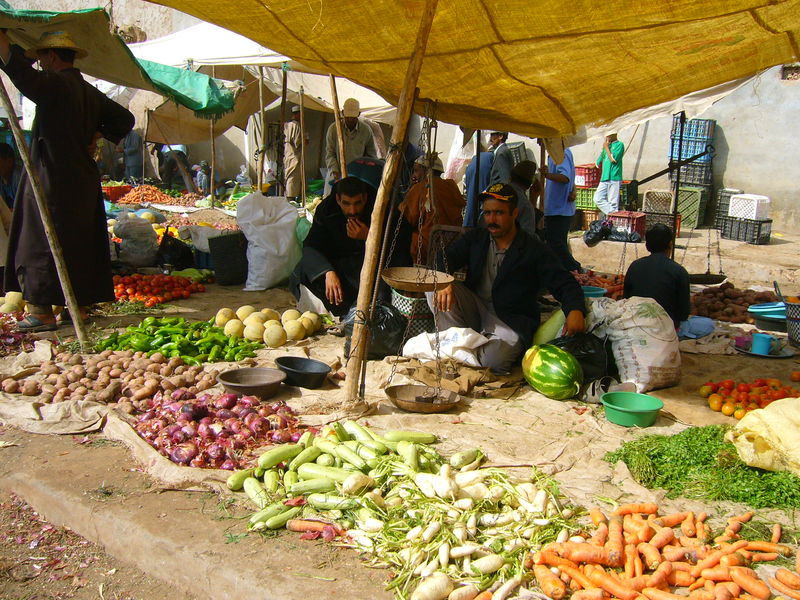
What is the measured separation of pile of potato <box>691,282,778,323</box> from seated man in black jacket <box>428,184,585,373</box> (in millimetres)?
2662

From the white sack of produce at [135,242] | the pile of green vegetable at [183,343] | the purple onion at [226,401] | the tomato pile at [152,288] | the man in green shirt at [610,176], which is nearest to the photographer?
the purple onion at [226,401]

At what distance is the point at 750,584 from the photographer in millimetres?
2365

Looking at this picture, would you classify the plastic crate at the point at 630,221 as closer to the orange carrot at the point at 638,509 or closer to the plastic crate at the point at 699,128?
the plastic crate at the point at 699,128

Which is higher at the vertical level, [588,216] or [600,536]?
[588,216]

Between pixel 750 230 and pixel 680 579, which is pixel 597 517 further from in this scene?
pixel 750 230

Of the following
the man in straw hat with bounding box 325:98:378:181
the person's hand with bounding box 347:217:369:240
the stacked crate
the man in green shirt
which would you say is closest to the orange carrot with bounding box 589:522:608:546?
the person's hand with bounding box 347:217:369:240

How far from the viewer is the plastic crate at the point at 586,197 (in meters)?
12.3

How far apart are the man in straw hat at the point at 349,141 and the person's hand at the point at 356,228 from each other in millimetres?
3492

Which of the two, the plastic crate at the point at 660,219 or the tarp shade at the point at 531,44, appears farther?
the plastic crate at the point at 660,219

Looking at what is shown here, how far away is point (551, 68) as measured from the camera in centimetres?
463

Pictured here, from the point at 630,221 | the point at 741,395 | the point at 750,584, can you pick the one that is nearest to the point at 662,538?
the point at 750,584

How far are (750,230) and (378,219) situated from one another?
8.62 m

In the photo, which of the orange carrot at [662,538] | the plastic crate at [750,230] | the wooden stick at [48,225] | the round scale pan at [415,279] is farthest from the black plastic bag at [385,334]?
the plastic crate at [750,230]

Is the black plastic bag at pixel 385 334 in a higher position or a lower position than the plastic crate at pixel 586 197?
lower
